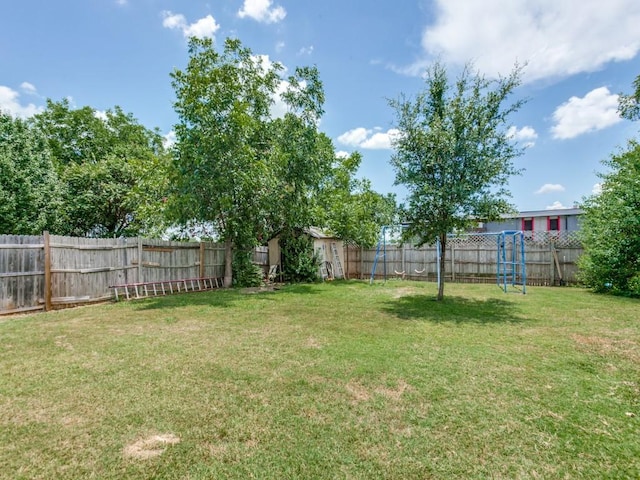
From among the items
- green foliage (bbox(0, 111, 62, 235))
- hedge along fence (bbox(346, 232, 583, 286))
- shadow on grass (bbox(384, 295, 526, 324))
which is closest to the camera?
shadow on grass (bbox(384, 295, 526, 324))

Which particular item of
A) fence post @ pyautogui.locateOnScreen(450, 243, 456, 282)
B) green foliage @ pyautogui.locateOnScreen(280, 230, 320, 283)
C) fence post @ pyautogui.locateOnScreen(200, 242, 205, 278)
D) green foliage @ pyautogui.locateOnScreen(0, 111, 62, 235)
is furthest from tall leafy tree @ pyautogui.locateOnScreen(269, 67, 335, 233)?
green foliage @ pyautogui.locateOnScreen(0, 111, 62, 235)

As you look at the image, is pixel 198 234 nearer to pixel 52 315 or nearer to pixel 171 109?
pixel 171 109

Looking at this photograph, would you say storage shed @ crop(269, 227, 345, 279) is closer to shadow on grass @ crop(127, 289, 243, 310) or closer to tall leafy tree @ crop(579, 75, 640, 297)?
shadow on grass @ crop(127, 289, 243, 310)

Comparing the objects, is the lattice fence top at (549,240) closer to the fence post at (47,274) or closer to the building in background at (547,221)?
the building in background at (547,221)

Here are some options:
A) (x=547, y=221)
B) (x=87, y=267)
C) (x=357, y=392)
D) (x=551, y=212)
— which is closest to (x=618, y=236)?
(x=357, y=392)

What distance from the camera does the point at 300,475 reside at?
2029 millimetres

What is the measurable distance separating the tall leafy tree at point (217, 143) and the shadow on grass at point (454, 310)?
5.53 m

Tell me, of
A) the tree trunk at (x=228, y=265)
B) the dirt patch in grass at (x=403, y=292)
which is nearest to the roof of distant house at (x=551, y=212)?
the dirt patch in grass at (x=403, y=292)

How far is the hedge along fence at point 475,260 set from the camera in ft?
39.8

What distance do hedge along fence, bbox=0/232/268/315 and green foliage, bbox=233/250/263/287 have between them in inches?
73.1

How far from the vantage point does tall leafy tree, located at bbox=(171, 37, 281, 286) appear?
9.32 m

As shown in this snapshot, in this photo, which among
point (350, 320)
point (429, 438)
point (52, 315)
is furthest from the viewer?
point (52, 315)

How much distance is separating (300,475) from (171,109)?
1054 cm

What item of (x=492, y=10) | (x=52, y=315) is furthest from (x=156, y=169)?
(x=492, y=10)
